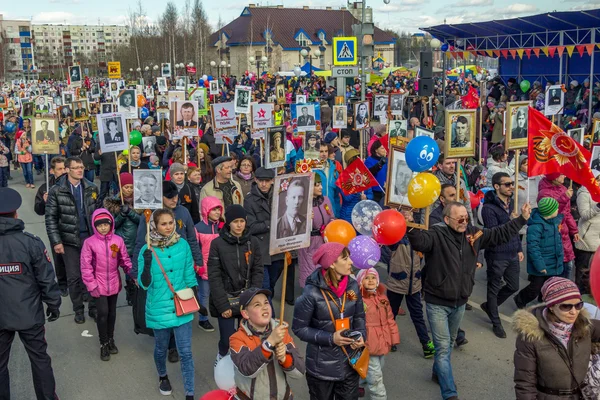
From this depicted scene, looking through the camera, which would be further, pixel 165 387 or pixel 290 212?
pixel 165 387

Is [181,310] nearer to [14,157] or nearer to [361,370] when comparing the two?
[361,370]

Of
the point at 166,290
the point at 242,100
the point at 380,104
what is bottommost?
the point at 166,290

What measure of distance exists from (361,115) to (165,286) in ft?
32.2

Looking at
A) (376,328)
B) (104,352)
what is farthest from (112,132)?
(376,328)

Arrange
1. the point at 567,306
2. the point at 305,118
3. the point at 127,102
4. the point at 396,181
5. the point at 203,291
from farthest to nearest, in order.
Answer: the point at 127,102 → the point at 305,118 → the point at 203,291 → the point at 396,181 → the point at 567,306

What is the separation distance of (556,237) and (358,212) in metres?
2.18

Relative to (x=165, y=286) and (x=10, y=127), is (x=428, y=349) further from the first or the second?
(x=10, y=127)

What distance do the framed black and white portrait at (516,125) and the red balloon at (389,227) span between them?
2683 millimetres

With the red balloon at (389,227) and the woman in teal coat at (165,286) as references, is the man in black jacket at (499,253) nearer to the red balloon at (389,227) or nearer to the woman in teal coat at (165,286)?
the red balloon at (389,227)

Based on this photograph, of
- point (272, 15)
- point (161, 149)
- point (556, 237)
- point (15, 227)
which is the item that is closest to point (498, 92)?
point (161, 149)

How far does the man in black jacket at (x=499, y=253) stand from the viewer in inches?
278

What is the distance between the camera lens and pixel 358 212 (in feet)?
23.2

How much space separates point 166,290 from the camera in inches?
221

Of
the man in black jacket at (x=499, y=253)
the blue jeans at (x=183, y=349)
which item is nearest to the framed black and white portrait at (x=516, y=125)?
the man in black jacket at (x=499, y=253)
